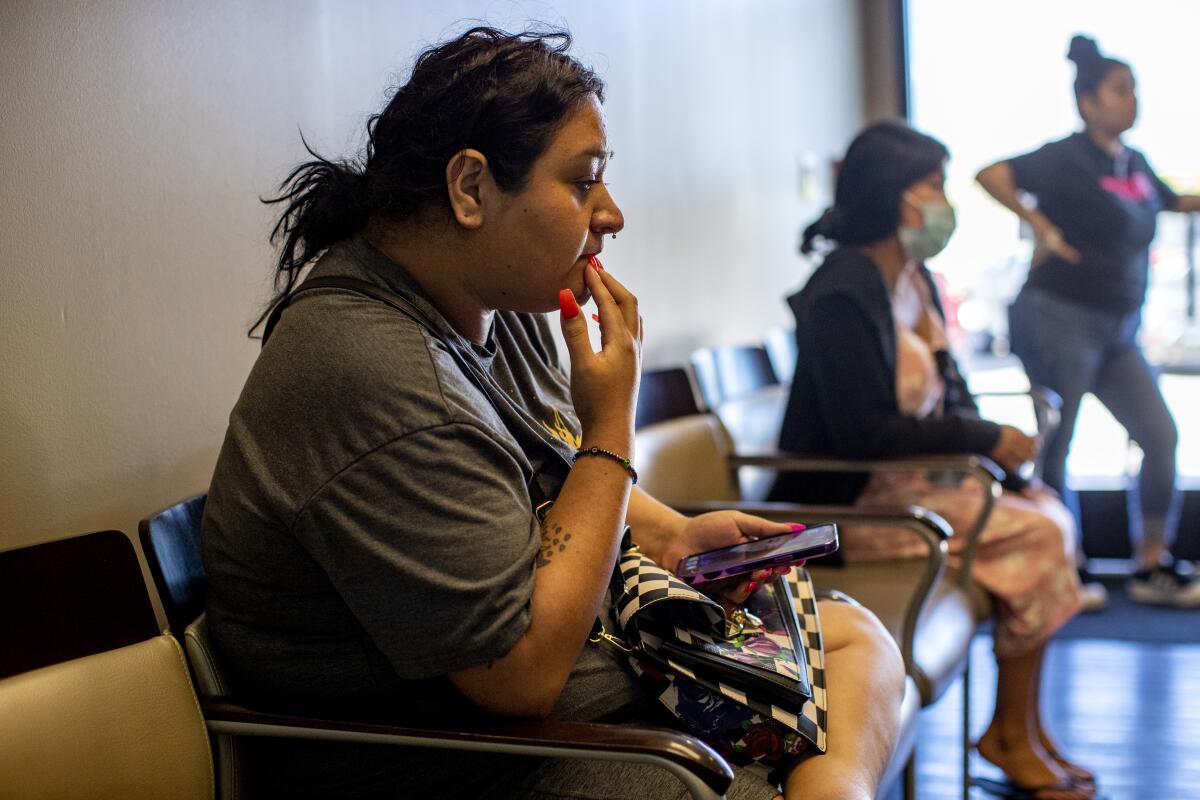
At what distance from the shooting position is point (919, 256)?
2643mm

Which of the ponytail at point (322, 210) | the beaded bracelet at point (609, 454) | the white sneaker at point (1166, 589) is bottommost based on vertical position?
the white sneaker at point (1166, 589)

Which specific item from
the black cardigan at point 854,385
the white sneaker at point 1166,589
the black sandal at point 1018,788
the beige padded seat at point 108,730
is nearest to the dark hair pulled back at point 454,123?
the beige padded seat at point 108,730

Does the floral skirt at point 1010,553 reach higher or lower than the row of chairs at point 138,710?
lower

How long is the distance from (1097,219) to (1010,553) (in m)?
1.78

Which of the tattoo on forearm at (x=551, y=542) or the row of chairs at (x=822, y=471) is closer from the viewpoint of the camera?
the tattoo on forearm at (x=551, y=542)

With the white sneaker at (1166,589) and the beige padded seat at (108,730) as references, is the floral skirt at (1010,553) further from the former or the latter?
the white sneaker at (1166,589)

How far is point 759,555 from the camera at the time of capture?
4.35 ft

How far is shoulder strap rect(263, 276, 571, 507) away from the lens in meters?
1.17

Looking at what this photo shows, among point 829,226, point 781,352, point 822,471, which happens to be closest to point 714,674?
point 822,471

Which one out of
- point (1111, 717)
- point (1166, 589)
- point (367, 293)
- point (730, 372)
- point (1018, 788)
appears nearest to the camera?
point (367, 293)

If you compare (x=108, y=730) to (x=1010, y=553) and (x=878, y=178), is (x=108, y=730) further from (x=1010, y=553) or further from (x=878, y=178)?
(x=878, y=178)

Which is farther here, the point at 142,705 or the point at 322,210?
the point at 322,210

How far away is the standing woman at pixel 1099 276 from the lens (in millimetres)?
3643

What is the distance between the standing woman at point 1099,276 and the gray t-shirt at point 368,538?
9.48 ft
